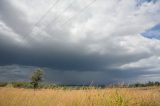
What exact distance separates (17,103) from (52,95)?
185cm

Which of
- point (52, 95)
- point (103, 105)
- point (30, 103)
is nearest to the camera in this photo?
point (103, 105)

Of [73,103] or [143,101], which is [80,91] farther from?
[143,101]

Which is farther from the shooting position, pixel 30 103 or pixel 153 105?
pixel 30 103

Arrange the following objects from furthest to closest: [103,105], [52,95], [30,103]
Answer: [52,95] → [30,103] → [103,105]

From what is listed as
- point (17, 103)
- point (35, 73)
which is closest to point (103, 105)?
point (17, 103)

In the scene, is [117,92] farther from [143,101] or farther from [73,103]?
[73,103]

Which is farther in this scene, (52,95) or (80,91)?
(52,95)

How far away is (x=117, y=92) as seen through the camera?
8.96m

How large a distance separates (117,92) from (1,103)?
5510 mm

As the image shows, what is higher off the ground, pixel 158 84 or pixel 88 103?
pixel 158 84

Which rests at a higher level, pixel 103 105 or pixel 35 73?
pixel 35 73

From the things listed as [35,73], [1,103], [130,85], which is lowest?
[1,103]

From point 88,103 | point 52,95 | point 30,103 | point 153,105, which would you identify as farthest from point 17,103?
point 153,105

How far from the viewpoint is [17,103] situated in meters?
11.1
